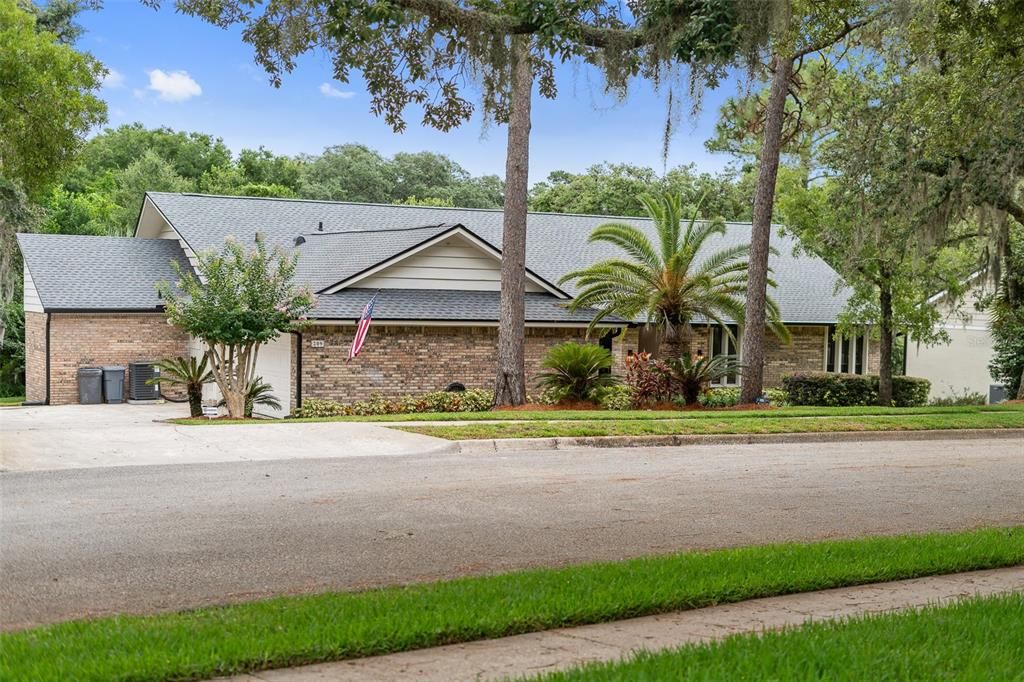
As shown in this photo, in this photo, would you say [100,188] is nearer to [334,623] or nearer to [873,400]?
[873,400]

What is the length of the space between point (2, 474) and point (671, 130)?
27.6 feet

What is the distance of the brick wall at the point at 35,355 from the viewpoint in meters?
30.2

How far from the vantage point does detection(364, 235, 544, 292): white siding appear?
27.9 metres

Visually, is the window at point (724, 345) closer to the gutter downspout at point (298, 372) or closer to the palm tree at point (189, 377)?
the gutter downspout at point (298, 372)

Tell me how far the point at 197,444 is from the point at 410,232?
14495 millimetres

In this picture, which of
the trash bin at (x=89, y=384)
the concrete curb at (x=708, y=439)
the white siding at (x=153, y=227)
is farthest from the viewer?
the white siding at (x=153, y=227)

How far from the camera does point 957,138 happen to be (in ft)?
54.0

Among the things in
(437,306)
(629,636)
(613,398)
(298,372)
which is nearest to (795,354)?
(613,398)

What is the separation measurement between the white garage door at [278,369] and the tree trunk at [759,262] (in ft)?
33.4

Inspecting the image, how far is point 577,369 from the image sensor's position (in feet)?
79.8

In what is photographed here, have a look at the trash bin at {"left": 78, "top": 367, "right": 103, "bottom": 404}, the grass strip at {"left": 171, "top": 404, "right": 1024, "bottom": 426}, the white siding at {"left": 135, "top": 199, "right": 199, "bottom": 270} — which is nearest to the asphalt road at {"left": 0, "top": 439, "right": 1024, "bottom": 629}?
the grass strip at {"left": 171, "top": 404, "right": 1024, "bottom": 426}

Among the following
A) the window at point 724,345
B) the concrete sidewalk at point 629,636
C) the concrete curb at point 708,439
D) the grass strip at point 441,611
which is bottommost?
the concrete sidewalk at point 629,636

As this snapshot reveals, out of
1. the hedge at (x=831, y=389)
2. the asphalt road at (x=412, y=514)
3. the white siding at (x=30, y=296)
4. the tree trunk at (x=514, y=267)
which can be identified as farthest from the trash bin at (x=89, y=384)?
the hedge at (x=831, y=389)

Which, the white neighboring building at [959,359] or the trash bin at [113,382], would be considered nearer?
the trash bin at [113,382]
